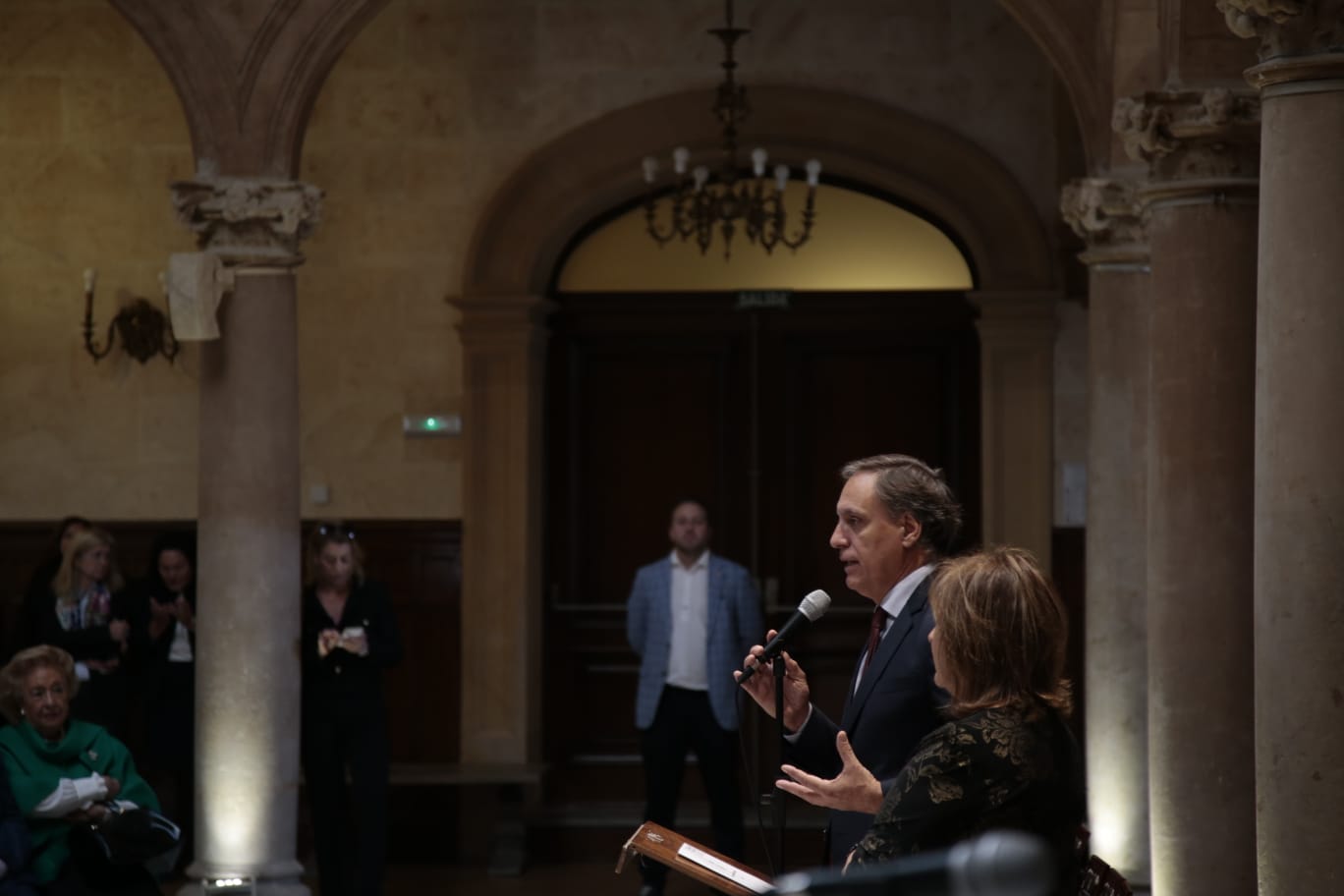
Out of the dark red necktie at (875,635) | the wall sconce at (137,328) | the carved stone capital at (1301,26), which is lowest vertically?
the dark red necktie at (875,635)

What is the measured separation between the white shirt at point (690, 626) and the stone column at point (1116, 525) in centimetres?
174

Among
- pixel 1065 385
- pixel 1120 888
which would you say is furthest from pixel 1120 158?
pixel 1120 888

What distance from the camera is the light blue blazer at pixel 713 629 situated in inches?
356

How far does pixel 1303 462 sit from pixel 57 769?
3975 millimetres

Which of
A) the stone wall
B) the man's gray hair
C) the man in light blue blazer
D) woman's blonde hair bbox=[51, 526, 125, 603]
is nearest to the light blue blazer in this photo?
the man in light blue blazer

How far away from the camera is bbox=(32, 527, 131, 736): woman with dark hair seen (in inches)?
346

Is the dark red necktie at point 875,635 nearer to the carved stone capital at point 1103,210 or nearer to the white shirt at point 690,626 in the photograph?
the carved stone capital at point 1103,210

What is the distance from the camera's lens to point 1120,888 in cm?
304

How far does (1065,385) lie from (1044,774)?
7834 millimetres

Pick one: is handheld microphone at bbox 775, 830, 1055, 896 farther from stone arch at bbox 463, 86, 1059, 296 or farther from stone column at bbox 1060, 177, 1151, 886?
stone arch at bbox 463, 86, 1059, 296

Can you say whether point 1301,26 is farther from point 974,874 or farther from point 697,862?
point 974,874

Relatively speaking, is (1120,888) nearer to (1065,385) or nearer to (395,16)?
(1065,385)

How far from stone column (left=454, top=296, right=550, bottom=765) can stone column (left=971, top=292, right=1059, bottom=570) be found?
7.90 ft

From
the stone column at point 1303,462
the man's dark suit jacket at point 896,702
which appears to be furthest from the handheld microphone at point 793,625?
the stone column at point 1303,462
